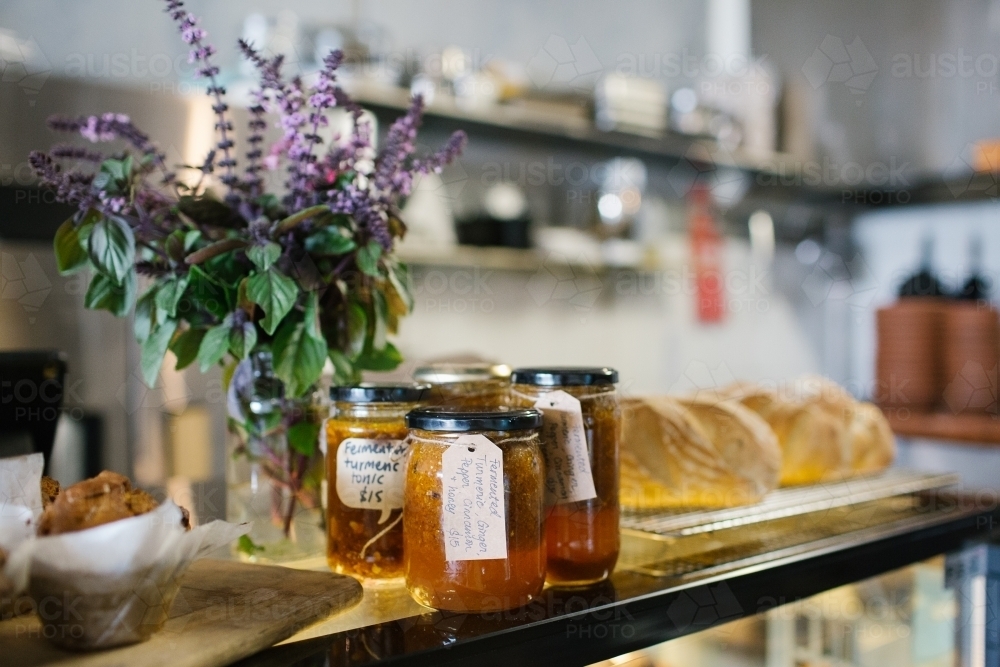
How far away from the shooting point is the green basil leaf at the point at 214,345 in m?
0.91

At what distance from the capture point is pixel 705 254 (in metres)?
3.95

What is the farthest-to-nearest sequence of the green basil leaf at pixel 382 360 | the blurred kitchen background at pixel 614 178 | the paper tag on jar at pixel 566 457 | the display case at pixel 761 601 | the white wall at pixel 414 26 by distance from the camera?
the white wall at pixel 414 26
the blurred kitchen background at pixel 614 178
the green basil leaf at pixel 382 360
the paper tag on jar at pixel 566 457
the display case at pixel 761 601

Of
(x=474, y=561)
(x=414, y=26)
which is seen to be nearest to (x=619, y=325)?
(x=414, y=26)

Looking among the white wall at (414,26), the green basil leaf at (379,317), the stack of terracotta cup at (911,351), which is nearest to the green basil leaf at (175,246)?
the green basil leaf at (379,317)

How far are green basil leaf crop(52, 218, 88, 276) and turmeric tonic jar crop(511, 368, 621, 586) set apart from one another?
508 millimetres

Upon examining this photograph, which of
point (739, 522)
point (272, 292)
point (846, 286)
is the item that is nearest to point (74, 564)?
point (272, 292)

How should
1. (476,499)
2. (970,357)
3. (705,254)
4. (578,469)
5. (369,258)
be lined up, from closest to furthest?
(476,499) → (578,469) → (369,258) → (970,357) → (705,254)

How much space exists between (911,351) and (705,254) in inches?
39.2

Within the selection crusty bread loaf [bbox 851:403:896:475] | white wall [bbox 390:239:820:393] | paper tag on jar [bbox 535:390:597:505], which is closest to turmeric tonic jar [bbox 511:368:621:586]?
paper tag on jar [bbox 535:390:597:505]

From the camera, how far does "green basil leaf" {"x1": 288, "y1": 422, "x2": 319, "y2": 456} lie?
3.20 ft

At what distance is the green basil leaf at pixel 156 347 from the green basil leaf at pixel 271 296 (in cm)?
14

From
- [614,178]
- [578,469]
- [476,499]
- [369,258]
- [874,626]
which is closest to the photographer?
[476,499]

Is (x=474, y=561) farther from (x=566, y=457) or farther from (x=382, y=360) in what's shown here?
(x=382, y=360)

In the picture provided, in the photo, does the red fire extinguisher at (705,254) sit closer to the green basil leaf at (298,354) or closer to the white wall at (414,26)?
the white wall at (414,26)
